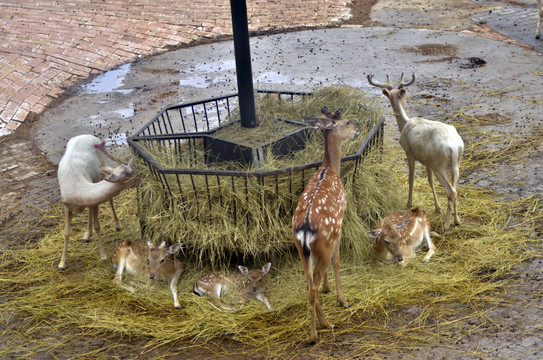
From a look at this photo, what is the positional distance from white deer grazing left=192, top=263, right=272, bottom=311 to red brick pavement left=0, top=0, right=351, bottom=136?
6271mm

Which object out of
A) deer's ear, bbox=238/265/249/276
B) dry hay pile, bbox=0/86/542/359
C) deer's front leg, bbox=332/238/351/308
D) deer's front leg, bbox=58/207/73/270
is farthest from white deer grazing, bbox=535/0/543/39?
deer's front leg, bbox=58/207/73/270

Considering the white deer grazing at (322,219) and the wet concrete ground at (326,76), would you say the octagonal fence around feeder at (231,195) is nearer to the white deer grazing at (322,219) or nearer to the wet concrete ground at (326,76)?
the white deer grazing at (322,219)

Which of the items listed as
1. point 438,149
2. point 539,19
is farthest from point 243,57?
point 539,19

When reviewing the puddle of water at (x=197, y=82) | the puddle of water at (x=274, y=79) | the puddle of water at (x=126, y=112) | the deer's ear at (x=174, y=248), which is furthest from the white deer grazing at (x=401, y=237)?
the puddle of water at (x=197, y=82)

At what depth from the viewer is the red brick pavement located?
37.3ft

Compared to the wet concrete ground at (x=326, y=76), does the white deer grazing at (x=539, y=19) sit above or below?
above

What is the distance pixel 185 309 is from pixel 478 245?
2828mm

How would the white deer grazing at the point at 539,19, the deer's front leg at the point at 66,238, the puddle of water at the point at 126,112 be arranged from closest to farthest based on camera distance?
the deer's front leg at the point at 66,238 < the puddle of water at the point at 126,112 < the white deer grazing at the point at 539,19

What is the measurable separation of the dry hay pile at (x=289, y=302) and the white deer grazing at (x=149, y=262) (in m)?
0.10

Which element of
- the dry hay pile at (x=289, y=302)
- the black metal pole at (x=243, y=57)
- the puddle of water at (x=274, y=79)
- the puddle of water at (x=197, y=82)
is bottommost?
the dry hay pile at (x=289, y=302)

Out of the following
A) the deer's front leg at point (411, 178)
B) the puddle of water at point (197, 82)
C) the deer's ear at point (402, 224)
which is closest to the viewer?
the deer's ear at point (402, 224)

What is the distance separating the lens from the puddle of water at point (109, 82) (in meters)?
11.3

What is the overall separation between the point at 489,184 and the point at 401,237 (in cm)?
196

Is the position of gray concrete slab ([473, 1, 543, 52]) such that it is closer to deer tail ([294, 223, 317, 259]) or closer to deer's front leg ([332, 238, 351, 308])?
deer's front leg ([332, 238, 351, 308])
